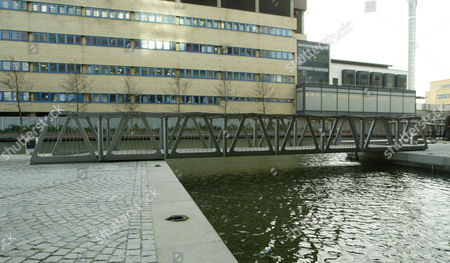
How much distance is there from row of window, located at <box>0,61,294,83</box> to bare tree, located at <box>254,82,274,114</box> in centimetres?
184

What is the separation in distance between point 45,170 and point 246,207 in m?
8.87

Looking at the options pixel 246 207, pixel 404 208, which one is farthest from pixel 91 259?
pixel 404 208

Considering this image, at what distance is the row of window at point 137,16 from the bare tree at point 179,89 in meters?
10.8

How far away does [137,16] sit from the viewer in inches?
1852

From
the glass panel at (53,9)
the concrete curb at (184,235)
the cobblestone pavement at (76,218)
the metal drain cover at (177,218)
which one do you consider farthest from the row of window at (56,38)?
the metal drain cover at (177,218)

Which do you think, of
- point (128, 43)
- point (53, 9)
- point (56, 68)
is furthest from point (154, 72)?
point (53, 9)

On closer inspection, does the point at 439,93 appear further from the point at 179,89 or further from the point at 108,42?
the point at 108,42

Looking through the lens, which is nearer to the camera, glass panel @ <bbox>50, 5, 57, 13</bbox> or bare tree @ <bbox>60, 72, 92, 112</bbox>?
bare tree @ <bbox>60, 72, 92, 112</bbox>

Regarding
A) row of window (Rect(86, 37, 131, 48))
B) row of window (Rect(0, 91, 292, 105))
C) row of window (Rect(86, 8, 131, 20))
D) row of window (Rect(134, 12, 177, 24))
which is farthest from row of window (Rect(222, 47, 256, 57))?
row of window (Rect(86, 8, 131, 20))

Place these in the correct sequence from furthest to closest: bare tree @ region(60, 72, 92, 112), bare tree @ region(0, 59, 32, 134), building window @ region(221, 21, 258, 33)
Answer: building window @ region(221, 21, 258, 33) < bare tree @ region(60, 72, 92, 112) < bare tree @ region(0, 59, 32, 134)

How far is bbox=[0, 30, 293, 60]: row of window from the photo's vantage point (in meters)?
42.6

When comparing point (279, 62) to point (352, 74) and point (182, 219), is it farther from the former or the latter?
point (182, 219)

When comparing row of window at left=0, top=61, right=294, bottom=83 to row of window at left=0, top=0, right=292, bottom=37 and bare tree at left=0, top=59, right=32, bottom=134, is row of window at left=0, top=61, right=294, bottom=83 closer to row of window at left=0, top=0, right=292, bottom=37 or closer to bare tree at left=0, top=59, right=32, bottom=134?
bare tree at left=0, top=59, right=32, bottom=134

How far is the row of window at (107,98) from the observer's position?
140ft
